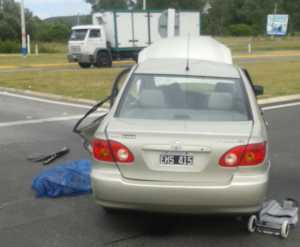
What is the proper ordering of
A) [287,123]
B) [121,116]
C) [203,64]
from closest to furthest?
[121,116]
[203,64]
[287,123]

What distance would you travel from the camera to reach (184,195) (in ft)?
15.4

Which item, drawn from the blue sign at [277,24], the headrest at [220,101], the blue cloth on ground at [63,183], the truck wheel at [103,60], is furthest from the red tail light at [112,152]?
the blue sign at [277,24]

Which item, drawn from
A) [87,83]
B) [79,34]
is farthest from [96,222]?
[79,34]

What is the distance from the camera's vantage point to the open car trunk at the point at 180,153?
4.75m

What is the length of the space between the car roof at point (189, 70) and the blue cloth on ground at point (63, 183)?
1.44 meters

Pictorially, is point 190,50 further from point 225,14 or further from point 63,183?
point 225,14

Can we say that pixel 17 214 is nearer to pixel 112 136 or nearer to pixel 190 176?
pixel 112 136

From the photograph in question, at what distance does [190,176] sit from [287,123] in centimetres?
726

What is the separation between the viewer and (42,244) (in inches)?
194

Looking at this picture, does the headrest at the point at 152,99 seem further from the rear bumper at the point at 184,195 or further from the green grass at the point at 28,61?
the green grass at the point at 28,61

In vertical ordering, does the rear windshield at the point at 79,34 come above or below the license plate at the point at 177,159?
below

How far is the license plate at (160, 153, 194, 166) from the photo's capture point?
15.6 feet

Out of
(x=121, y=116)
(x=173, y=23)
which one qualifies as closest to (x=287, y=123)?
(x=121, y=116)

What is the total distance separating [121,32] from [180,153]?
28.6m
